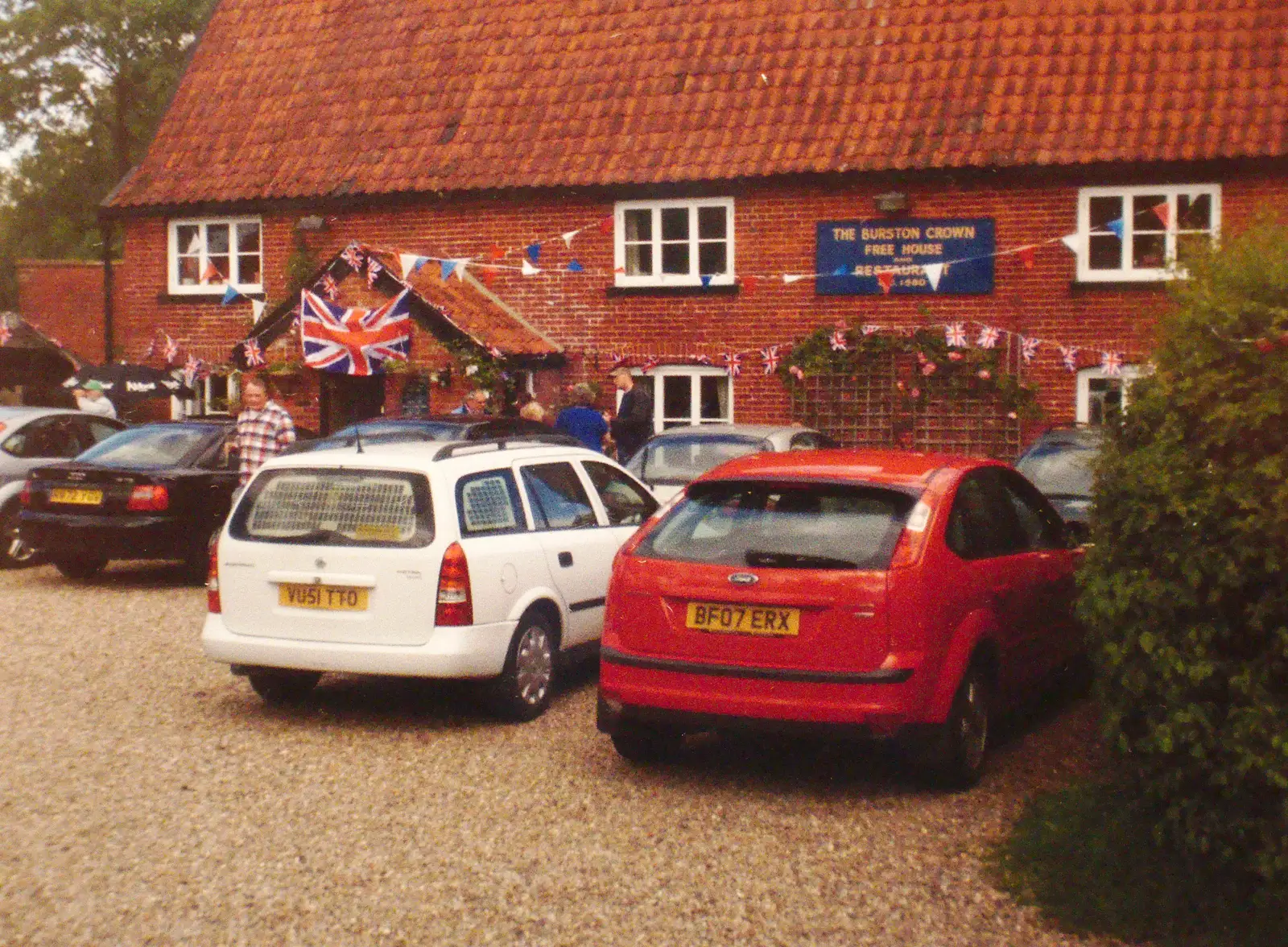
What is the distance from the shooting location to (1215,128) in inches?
776

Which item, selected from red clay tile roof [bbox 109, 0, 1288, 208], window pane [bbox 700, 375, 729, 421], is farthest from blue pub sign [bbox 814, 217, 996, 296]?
window pane [bbox 700, 375, 729, 421]

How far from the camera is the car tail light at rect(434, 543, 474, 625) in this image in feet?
27.6

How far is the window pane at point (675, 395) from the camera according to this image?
22.6 m

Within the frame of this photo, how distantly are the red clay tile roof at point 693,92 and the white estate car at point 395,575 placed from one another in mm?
13146

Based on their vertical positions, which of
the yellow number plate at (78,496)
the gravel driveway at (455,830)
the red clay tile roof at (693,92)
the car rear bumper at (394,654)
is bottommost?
the gravel driveway at (455,830)

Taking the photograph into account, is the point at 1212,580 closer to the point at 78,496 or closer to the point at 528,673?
the point at 528,673

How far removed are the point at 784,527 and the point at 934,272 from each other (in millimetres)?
14299

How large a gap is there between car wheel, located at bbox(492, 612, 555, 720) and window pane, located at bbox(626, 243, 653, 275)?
46.1 feet

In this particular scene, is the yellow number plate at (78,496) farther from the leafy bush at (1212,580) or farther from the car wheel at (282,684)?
the leafy bush at (1212,580)

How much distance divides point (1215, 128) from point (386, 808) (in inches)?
640

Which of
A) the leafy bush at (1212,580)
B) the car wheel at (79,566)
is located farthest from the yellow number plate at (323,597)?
the car wheel at (79,566)

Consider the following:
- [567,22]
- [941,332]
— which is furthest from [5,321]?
[941,332]

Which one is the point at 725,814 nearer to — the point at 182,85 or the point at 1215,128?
the point at 1215,128

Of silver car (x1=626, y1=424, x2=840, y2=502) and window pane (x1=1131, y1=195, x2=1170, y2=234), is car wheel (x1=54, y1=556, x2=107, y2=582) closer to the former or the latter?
silver car (x1=626, y1=424, x2=840, y2=502)
